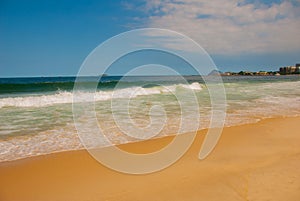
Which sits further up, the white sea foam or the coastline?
the white sea foam

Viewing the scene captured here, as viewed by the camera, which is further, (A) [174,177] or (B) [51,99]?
(B) [51,99]

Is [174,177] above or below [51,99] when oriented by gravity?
below

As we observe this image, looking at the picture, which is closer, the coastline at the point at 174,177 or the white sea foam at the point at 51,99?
the coastline at the point at 174,177

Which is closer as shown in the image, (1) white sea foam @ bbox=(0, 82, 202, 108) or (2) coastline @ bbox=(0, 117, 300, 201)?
(2) coastline @ bbox=(0, 117, 300, 201)

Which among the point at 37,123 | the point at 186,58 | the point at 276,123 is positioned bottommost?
the point at 276,123

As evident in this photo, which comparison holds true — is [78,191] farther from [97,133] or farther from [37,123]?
[37,123]

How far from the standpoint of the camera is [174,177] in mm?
3645

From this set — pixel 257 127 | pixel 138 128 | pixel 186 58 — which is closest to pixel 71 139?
pixel 138 128

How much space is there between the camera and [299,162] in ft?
13.6

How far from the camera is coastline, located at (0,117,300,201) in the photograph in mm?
3129

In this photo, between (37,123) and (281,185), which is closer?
(281,185)

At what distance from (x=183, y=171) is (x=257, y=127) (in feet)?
13.1

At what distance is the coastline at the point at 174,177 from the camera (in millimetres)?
3129

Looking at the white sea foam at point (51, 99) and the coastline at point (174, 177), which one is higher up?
the white sea foam at point (51, 99)
